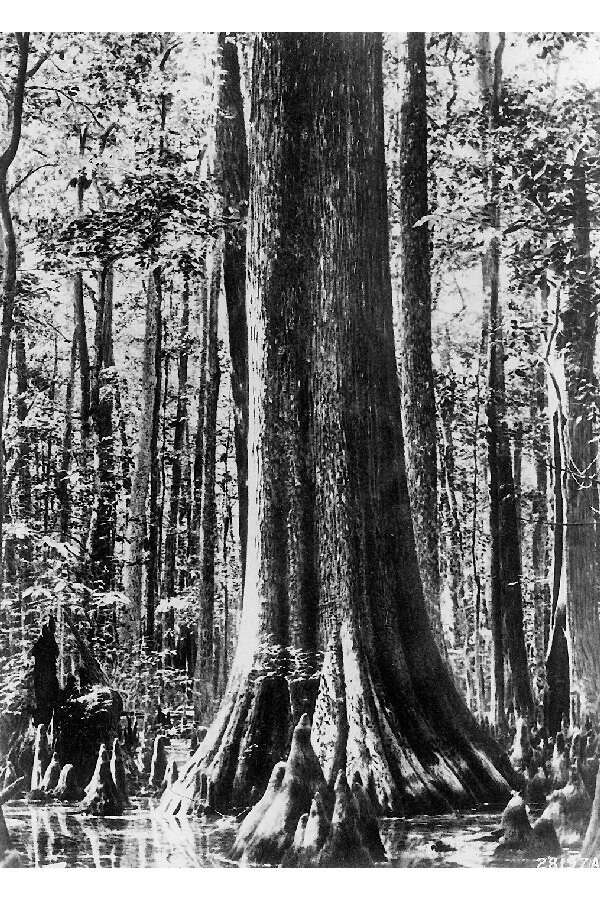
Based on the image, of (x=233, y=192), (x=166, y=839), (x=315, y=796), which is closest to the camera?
(x=315, y=796)

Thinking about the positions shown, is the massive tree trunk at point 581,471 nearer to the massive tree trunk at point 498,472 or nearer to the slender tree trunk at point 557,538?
the slender tree trunk at point 557,538

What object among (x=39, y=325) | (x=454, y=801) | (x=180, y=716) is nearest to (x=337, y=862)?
(x=454, y=801)

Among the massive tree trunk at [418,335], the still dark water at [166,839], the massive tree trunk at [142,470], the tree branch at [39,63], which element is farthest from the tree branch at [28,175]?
the still dark water at [166,839]

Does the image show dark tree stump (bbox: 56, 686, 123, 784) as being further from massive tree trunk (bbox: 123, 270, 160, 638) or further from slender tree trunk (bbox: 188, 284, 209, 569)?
slender tree trunk (bbox: 188, 284, 209, 569)

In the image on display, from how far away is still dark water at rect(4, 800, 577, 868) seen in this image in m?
3.86

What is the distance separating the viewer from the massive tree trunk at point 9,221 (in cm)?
415

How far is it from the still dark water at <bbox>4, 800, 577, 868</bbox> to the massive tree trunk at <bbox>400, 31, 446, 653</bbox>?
2.57 feet

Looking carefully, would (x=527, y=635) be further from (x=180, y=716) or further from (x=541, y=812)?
(x=180, y=716)

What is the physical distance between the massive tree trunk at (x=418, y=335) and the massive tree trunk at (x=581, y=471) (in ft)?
1.99

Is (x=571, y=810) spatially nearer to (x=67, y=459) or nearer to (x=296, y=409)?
(x=296, y=409)

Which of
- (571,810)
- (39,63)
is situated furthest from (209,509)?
(39,63)

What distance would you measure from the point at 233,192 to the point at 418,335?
107cm

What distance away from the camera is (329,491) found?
4.03m

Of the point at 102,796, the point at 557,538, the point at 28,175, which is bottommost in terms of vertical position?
the point at 102,796
